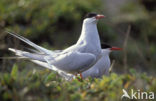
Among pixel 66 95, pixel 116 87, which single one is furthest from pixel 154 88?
pixel 66 95

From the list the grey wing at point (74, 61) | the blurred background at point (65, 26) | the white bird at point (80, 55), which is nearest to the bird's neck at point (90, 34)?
the white bird at point (80, 55)

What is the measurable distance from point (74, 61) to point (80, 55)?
0.10m

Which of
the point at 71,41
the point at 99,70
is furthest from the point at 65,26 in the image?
the point at 99,70

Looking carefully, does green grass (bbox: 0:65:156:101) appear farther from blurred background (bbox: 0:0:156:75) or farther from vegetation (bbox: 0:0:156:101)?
blurred background (bbox: 0:0:156:75)

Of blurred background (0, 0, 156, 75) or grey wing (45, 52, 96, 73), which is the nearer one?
grey wing (45, 52, 96, 73)

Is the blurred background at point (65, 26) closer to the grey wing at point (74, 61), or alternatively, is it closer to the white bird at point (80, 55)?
the white bird at point (80, 55)

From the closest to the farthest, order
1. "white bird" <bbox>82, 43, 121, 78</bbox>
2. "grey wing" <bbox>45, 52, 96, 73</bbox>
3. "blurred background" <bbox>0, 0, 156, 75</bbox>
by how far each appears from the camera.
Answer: "grey wing" <bbox>45, 52, 96, 73</bbox> → "white bird" <bbox>82, 43, 121, 78</bbox> → "blurred background" <bbox>0, 0, 156, 75</bbox>

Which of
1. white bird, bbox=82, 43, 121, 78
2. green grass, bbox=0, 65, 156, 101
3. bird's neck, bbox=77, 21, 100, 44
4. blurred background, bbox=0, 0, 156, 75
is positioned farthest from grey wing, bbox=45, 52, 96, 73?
blurred background, bbox=0, 0, 156, 75

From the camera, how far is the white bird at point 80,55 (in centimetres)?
470

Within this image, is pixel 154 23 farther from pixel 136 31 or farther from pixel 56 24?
pixel 56 24

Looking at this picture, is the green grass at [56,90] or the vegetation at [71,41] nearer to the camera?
the green grass at [56,90]

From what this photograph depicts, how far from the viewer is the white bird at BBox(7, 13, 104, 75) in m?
4.70

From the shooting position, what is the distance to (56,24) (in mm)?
8930

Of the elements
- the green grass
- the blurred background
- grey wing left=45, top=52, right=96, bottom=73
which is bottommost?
the blurred background
